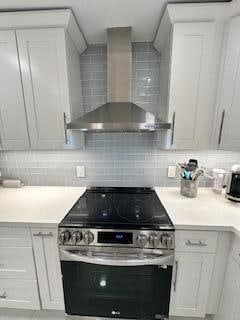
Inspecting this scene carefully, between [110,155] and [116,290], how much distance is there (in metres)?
1.12

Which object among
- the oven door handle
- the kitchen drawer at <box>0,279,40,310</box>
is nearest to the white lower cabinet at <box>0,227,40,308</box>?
the kitchen drawer at <box>0,279,40,310</box>

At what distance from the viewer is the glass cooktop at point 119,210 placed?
1.20 metres

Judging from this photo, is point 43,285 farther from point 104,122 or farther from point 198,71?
point 198,71

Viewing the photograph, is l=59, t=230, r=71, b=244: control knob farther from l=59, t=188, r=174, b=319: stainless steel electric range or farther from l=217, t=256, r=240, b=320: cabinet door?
l=217, t=256, r=240, b=320: cabinet door

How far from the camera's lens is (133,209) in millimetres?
1428

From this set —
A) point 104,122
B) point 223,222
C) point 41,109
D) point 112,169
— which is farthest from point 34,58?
point 223,222

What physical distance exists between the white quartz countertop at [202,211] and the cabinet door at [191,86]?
0.47 m

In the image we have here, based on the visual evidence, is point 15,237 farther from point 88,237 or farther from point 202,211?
point 202,211

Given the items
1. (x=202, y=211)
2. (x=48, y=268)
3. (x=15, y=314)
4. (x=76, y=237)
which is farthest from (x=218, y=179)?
(x=15, y=314)

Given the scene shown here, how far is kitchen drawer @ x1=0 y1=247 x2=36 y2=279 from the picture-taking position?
1.28m

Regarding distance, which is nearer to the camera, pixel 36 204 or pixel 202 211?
pixel 202 211

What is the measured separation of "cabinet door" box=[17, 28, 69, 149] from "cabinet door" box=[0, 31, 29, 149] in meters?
0.05

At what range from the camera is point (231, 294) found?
3.74 ft

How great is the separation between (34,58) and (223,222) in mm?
1786
